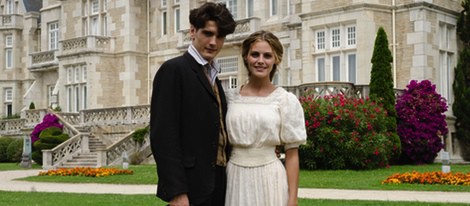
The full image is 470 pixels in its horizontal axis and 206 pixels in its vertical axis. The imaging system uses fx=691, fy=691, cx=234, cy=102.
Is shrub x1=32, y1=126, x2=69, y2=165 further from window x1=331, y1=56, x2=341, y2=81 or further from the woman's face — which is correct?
the woman's face

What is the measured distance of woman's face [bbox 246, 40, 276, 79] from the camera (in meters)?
4.82

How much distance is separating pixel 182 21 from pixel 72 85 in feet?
24.1

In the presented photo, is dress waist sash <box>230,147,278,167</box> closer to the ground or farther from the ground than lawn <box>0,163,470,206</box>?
farther from the ground

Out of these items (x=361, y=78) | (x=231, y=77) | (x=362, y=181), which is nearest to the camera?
(x=362, y=181)

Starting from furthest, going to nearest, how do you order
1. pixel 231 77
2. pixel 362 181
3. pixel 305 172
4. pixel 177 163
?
pixel 231 77 < pixel 305 172 < pixel 362 181 < pixel 177 163

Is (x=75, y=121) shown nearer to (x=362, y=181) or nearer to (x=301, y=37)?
(x=301, y=37)

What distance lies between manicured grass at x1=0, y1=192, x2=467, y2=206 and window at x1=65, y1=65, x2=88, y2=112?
19.7 meters

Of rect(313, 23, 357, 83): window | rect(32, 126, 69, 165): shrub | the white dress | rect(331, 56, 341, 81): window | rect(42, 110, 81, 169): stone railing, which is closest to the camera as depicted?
the white dress

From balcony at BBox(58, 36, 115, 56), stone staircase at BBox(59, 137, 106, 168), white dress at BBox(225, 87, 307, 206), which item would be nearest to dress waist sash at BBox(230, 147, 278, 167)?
white dress at BBox(225, 87, 307, 206)

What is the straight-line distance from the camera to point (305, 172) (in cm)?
1859

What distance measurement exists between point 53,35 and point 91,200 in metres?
27.8

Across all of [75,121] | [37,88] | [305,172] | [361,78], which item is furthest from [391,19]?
[37,88]

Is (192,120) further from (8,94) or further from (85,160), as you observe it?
(8,94)

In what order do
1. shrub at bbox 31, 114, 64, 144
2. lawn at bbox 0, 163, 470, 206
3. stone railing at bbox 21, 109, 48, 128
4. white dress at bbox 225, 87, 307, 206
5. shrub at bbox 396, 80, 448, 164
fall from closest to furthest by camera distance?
1. white dress at bbox 225, 87, 307, 206
2. lawn at bbox 0, 163, 470, 206
3. shrub at bbox 396, 80, 448, 164
4. shrub at bbox 31, 114, 64, 144
5. stone railing at bbox 21, 109, 48, 128
